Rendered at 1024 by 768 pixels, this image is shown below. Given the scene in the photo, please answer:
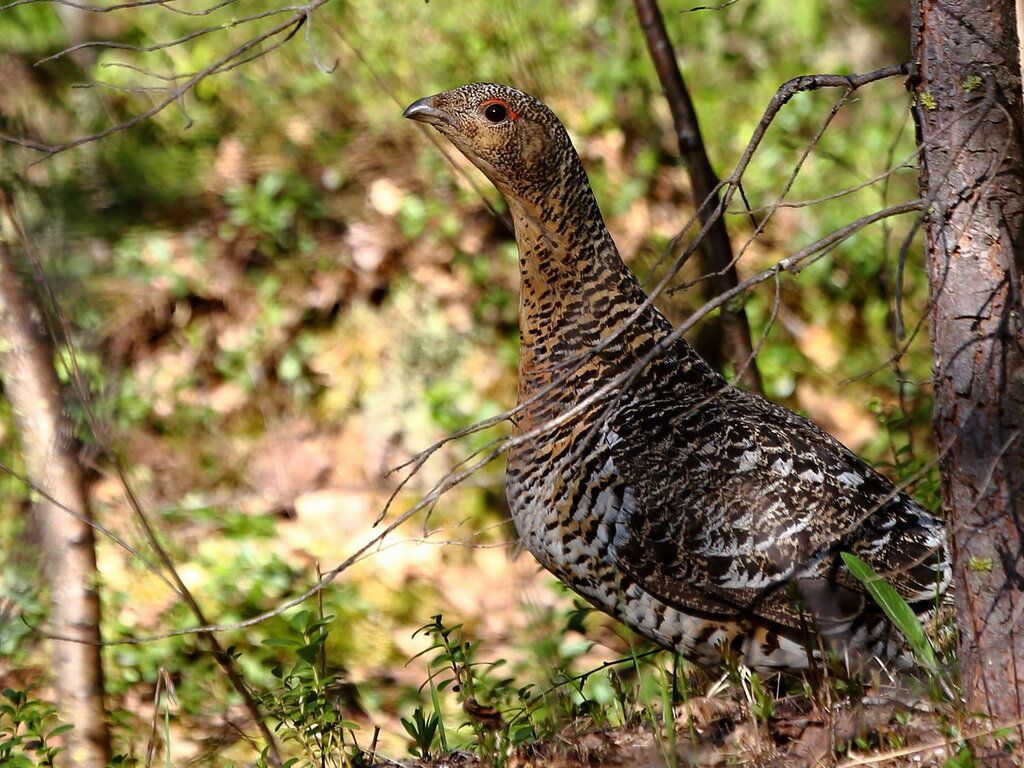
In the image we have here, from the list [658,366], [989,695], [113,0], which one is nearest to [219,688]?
[658,366]

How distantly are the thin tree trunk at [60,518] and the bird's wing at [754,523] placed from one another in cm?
197

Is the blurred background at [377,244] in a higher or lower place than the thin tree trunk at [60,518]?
higher

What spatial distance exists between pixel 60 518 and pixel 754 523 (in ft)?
8.23

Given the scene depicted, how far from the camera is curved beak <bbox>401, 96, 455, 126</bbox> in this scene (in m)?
4.20

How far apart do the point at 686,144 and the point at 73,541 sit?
287cm

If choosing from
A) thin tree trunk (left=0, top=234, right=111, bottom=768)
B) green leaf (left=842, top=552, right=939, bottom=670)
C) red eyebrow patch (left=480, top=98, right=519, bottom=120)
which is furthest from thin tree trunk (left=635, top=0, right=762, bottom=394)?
thin tree trunk (left=0, top=234, right=111, bottom=768)

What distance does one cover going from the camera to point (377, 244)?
26.9ft

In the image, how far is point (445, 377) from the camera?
7.94 m

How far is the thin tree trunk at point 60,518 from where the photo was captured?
423cm

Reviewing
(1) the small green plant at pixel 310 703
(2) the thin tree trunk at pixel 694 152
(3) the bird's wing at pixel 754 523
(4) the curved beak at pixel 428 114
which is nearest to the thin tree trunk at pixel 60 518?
(1) the small green plant at pixel 310 703

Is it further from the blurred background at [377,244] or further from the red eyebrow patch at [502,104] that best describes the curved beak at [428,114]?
the blurred background at [377,244]

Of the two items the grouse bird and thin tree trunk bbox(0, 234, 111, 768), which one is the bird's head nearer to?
the grouse bird

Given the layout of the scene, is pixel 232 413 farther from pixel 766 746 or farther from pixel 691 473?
pixel 766 746

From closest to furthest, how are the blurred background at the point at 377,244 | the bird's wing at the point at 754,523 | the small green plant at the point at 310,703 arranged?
the small green plant at the point at 310,703 → the bird's wing at the point at 754,523 → the blurred background at the point at 377,244
